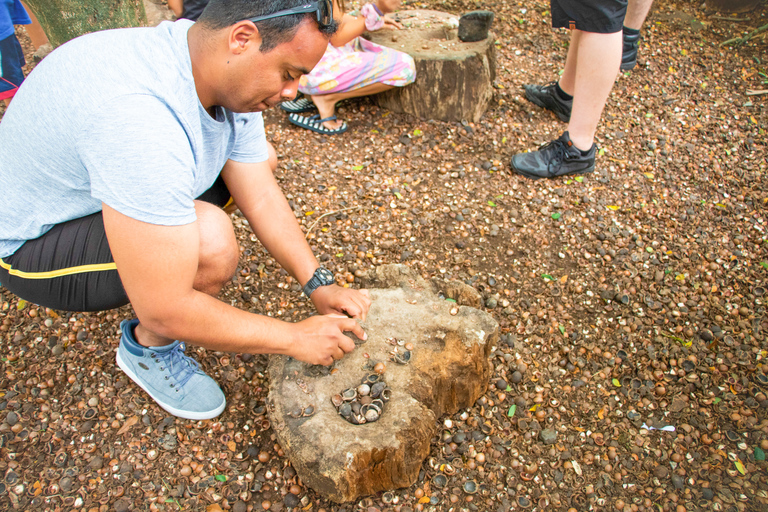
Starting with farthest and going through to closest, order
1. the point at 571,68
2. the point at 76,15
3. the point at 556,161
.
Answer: the point at 571,68 → the point at 556,161 → the point at 76,15

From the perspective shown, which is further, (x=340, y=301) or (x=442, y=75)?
(x=442, y=75)

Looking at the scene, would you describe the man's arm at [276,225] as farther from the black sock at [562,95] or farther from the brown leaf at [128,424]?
the black sock at [562,95]

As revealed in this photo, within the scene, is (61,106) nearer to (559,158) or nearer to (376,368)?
(376,368)

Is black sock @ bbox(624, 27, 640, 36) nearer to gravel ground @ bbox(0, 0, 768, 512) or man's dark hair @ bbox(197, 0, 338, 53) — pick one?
Answer: gravel ground @ bbox(0, 0, 768, 512)

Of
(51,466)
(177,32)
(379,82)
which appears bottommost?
(51,466)

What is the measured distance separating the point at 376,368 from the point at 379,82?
94.5 inches

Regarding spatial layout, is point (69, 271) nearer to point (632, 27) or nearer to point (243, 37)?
point (243, 37)

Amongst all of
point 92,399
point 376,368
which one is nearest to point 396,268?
point 376,368

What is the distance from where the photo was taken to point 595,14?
9.30ft

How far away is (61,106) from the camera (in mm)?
1388

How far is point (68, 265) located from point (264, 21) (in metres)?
1.10

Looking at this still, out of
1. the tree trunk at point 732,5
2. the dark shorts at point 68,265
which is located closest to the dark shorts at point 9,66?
the dark shorts at point 68,265

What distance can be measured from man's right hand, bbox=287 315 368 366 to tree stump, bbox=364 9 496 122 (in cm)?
233

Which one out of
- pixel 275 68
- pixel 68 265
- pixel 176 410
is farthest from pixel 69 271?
pixel 275 68
